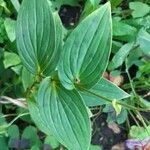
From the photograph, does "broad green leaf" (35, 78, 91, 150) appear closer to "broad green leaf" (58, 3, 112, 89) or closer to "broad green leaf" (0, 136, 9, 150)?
"broad green leaf" (58, 3, 112, 89)

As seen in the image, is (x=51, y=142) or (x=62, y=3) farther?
(x=62, y=3)

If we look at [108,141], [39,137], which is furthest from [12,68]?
[108,141]

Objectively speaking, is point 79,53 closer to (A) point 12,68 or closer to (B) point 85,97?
(B) point 85,97

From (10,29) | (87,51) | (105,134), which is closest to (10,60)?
(10,29)

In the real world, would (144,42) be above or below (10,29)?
below

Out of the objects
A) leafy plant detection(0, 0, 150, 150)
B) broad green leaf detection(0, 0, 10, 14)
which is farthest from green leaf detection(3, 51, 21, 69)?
broad green leaf detection(0, 0, 10, 14)

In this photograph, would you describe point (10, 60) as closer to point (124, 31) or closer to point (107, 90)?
point (107, 90)
